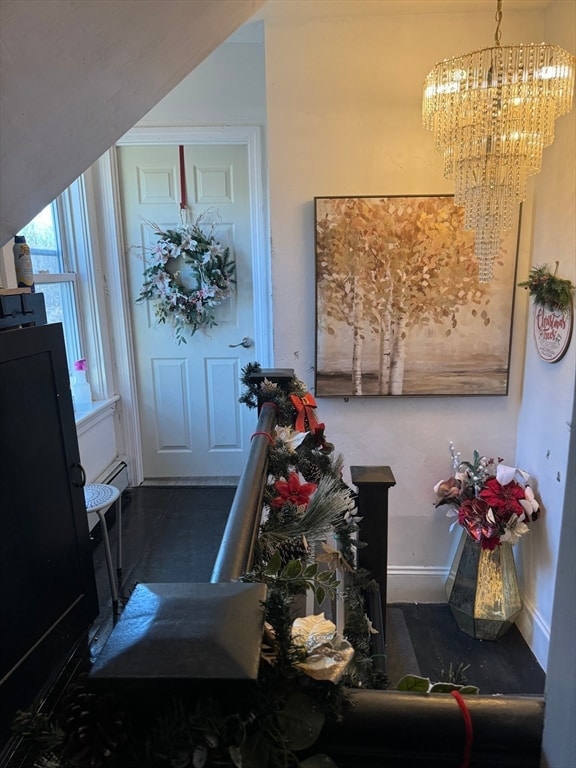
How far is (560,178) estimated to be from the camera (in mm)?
2215

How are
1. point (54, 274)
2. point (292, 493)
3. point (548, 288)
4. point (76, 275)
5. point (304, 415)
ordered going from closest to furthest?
point (292, 493) < point (304, 415) < point (548, 288) < point (54, 274) < point (76, 275)

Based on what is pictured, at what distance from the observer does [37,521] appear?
5.54 feet

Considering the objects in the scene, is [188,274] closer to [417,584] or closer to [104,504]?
[104,504]

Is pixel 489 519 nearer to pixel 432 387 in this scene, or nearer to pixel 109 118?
pixel 432 387

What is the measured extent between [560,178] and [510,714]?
90.9 inches

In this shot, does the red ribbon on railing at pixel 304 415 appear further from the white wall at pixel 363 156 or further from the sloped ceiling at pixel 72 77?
the white wall at pixel 363 156

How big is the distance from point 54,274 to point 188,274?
811 mm

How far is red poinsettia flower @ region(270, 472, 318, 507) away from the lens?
3.75 ft

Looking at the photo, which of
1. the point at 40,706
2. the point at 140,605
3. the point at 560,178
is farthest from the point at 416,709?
the point at 560,178

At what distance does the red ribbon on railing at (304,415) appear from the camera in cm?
158

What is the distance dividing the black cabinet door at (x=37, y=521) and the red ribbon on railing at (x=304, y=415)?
2.83 ft

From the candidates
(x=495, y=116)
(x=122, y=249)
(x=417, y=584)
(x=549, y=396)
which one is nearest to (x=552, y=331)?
(x=549, y=396)

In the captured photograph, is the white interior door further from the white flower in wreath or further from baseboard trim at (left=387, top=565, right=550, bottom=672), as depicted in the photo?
baseboard trim at (left=387, top=565, right=550, bottom=672)

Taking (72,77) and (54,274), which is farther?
(54,274)
